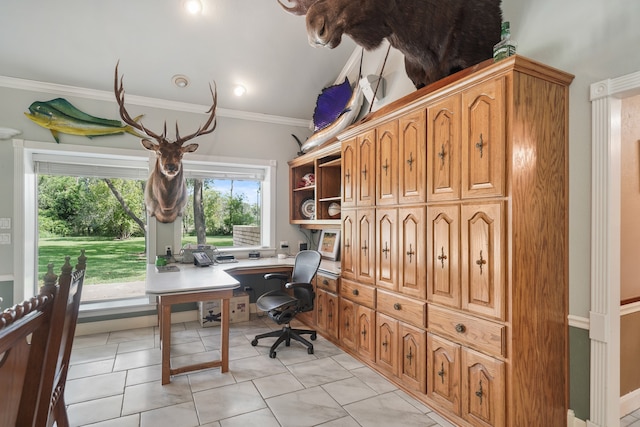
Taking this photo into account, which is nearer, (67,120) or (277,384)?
(277,384)

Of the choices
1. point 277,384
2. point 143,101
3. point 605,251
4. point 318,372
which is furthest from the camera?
point 143,101

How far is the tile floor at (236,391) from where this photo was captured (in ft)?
7.51

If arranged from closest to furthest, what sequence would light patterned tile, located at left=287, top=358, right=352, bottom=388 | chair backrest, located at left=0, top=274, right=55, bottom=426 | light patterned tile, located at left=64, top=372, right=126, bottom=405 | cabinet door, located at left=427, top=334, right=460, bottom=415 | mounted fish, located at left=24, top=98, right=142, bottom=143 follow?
chair backrest, located at left=0, top=274, right=55, bottom=426 < cabinet door, located at left=427, top=334, right=460, bottom=415 < light patterned tile, located at left=64, top=372, right=126, bottom=405 < light patterned tile, located at left=287, top=358, right=352, bottom=388 < mounted fish, located at left=24, top=98, right=142, bottom=143

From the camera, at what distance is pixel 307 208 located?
493 cm

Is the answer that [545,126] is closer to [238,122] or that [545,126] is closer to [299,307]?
[299,307]

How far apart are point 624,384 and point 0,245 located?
5.84m

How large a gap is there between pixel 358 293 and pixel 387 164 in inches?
49.5

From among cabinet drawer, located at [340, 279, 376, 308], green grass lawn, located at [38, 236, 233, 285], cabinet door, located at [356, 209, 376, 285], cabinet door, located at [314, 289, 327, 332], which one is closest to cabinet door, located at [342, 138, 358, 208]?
cabinet door, located at [356, 209, 376, 285]

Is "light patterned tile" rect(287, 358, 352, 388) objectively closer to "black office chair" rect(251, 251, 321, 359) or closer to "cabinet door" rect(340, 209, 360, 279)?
"black office chair" rect(251, 251, 321, 359)

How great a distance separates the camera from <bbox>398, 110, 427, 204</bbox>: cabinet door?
2.48 meters

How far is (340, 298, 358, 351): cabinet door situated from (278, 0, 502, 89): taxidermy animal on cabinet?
2.27 m

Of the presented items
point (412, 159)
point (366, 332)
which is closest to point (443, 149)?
point (412, 159)

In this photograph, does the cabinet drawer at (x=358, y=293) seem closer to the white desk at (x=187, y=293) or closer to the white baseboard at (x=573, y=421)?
the white desk at (x=187, y=293)

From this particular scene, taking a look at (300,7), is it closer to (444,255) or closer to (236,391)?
(444,255)
